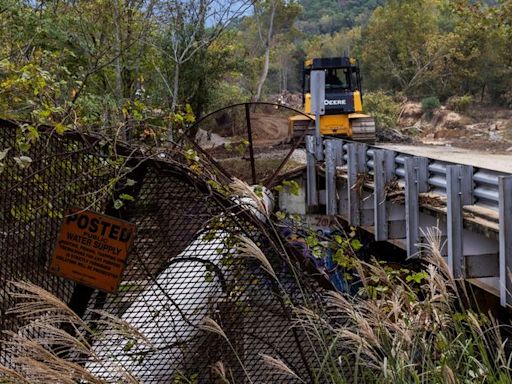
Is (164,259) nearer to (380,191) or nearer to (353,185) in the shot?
(380,191)

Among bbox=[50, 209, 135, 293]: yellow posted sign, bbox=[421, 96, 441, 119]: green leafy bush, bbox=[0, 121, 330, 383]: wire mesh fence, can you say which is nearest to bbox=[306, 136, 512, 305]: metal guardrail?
bbox=[0, 121, 330, 383]: wire mesh fence

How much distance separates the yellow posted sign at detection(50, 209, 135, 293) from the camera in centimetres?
351

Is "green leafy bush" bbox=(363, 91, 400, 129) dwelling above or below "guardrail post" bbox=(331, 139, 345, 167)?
above

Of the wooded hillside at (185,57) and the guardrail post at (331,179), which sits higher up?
the wooded hillside at (185,57)

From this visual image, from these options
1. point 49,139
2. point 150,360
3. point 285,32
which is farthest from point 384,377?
point 285,32

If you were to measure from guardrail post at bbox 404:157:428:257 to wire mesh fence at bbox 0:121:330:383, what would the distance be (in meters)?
5.22

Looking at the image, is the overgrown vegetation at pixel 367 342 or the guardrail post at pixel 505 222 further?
the guardrail post at pixel 505 222

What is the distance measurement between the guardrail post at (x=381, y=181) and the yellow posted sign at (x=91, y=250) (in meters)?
6.78

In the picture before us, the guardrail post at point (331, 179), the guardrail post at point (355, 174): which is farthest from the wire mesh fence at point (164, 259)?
the guardrail post at point (331, 179)

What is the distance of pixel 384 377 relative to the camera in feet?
8.61

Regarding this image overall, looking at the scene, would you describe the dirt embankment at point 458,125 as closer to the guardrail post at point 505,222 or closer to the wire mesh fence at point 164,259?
the guardrail post at point 505,222

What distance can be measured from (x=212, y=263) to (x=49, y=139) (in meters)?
→ 1.03

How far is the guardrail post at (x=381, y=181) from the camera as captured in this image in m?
9.91

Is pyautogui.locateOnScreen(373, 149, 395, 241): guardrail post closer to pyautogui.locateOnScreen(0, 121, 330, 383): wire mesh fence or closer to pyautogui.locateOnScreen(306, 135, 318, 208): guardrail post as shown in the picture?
pyautogui.locateOnScreen(306, 135, 318, 208): guardrail post
